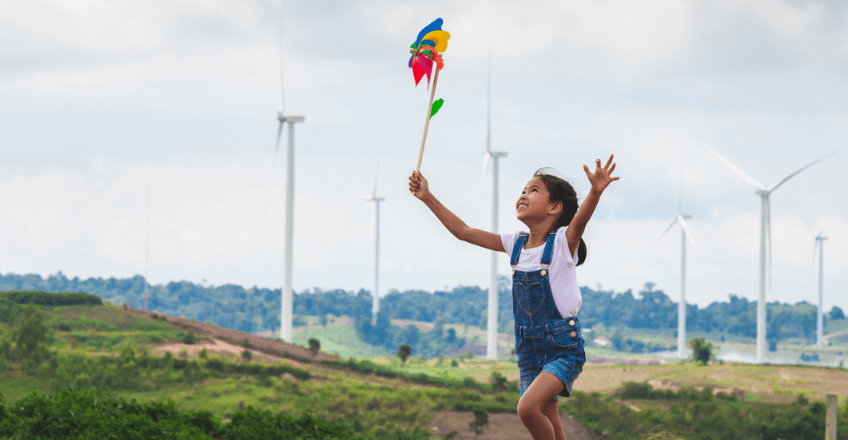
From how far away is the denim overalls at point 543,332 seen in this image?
6.66 metres

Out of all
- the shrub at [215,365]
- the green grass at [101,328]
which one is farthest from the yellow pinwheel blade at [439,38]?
the green grass at [101,328]

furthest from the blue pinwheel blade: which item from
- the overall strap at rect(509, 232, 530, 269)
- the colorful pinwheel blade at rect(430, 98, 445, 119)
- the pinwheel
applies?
the overall strap at rect(509, 232, 530, 269)

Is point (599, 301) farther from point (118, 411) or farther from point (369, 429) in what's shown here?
point (118, 411)

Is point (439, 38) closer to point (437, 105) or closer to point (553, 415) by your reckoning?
point (437, 105)

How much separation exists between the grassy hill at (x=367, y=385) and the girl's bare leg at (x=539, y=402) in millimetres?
24475

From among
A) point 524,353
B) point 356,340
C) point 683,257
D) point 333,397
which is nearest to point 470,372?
point 333,397

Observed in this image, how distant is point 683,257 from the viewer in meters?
69.4

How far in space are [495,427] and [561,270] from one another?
2514 centimetres

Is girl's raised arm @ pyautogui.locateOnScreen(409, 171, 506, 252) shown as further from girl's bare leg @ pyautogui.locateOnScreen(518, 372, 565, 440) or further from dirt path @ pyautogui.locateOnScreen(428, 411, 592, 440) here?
dirt path @ pyautogui.locateOnScreen(428, 411, 592, 440)

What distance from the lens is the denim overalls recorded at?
666cm

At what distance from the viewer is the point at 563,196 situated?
713cm

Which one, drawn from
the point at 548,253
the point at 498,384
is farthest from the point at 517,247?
the point at 498,384

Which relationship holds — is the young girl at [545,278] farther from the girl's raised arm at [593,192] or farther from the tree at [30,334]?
the tree at [30,334]

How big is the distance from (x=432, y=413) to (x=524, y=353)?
1047 inches
